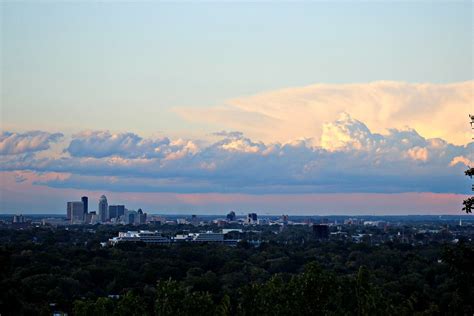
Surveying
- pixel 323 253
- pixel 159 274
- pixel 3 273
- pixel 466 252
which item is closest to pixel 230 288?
pixel 159 274

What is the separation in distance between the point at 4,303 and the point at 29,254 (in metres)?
75.6

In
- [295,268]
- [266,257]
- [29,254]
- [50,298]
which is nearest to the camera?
[50,298]

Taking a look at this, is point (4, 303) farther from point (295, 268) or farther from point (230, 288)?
point (295, 268)

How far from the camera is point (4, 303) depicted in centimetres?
4544

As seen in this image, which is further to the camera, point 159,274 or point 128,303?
point 159,274

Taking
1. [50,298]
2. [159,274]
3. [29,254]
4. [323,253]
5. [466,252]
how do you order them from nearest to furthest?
[466,252]
[50,298]
[159,274]
[29,254]
[323,253]

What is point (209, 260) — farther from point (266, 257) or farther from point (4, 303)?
point (4, 303)

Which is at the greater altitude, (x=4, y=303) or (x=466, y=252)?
(x=466, y=252)

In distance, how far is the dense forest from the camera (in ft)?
161

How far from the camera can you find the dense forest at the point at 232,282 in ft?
161

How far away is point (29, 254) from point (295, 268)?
37826mm

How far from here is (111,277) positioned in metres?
103

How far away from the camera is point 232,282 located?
100312 millimetres

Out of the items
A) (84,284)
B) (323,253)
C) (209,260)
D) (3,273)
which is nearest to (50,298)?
(84,284)
